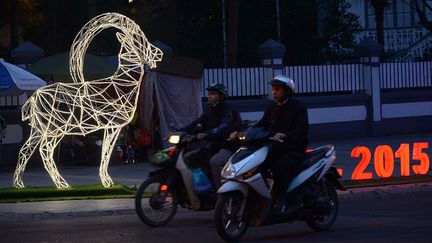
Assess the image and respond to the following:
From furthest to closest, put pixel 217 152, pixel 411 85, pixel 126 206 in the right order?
pixel 411 85, pixel 126 206, pixel 217 152

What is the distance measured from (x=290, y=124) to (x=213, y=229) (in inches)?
66.2

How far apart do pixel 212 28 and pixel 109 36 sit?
7.55 meters

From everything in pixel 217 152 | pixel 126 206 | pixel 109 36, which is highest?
pixel 109 36

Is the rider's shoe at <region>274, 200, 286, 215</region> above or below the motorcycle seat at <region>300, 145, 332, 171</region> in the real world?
below

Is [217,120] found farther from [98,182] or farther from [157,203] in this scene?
[98,182]

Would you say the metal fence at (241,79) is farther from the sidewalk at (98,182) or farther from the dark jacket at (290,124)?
the dark jacket at (290,124)

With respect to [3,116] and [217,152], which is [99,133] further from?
[217,152]

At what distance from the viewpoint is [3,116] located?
21.1 m

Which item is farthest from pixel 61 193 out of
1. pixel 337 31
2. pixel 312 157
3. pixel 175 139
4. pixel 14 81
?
pixel 337 31

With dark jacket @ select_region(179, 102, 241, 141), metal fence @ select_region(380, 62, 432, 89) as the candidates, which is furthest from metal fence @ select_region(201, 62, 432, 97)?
dark jacket @ select_region(179, 102, 241, 141)

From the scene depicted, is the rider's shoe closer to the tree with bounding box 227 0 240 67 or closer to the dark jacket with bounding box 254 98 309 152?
the dark jacket with bounding box 254 98 309 152

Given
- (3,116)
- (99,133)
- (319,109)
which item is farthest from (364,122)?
(3,116)

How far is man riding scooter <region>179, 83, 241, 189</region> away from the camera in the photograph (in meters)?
11.8

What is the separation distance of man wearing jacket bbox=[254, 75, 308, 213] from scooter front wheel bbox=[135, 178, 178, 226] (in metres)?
1.49
